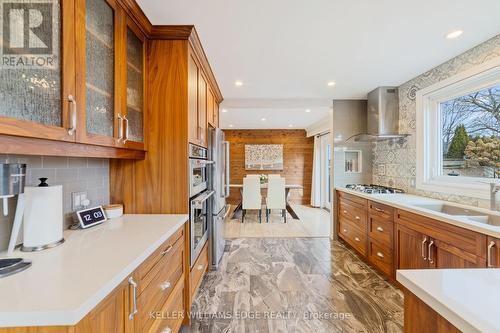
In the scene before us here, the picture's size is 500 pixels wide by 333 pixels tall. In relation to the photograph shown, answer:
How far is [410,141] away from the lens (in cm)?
293

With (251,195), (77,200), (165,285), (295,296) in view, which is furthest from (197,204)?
(251,195)

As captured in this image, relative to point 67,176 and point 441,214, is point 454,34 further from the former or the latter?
point 67,176

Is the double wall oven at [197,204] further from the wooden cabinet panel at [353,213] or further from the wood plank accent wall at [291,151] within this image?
the wood plank accent wall at [291,151]

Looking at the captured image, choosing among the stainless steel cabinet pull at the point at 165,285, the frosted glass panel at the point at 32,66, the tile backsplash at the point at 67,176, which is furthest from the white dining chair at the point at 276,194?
the frosted glass panel at the point at 32,66

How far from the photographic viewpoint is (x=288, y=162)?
6.88 meters

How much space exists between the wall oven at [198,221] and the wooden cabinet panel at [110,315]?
933 mm

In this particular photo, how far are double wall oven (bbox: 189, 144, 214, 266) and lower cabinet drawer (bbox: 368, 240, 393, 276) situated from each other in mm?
1944

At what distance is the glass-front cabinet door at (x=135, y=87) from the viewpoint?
59.6 inches

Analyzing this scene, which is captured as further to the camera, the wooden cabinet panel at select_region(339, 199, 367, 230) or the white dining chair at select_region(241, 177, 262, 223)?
the white dining chair at select_region(241, 177, 262, 223)

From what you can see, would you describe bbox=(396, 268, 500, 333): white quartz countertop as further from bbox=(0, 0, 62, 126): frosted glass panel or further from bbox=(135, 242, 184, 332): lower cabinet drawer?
bbox=(0, 0, 62, 126): frosted glass panel

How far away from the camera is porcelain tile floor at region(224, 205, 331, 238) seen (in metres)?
3.95

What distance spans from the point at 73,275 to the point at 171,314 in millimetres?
815

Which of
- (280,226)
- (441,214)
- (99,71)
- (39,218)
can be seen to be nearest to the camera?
(39,218)

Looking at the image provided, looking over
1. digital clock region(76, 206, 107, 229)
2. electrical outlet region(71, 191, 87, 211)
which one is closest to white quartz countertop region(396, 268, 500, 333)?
digital clock region(76, 206, 107, 229)
